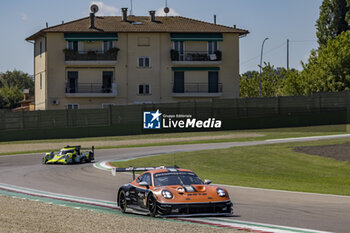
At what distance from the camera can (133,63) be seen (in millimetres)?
69188

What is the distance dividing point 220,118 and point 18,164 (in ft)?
91.9

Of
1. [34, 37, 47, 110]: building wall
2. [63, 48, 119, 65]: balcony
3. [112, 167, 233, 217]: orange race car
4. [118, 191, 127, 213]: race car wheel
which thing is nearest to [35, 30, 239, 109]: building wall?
[34, 37, 47, 110]: building wall

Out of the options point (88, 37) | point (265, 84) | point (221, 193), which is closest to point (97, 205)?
point (221, 193)

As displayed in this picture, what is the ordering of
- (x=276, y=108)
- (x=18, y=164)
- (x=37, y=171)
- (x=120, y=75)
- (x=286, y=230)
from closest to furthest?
(x=286, y=230) → (x=37, y=171) → (x=18, y=164) → (x=276, y=108) → (x=120, y=75)

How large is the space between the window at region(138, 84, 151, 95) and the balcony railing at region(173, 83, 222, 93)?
9.45 feet

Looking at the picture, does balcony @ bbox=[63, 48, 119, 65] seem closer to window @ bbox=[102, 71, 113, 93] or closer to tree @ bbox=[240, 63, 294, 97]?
window @ bbox=[102, 71, 113, 93]

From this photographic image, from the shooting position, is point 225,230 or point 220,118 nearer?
point 225,230

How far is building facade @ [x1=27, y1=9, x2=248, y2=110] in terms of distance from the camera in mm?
68188

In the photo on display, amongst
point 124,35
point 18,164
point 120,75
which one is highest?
point 124,35

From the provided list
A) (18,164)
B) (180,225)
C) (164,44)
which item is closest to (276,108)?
(164,44)

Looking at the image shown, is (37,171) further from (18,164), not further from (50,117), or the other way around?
(50,117)

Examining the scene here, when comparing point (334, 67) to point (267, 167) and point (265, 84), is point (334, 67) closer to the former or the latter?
point (265, 84)

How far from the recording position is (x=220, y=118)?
200ft

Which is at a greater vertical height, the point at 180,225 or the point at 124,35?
the point at 124,35
